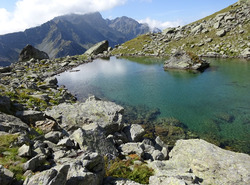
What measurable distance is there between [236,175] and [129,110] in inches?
1002

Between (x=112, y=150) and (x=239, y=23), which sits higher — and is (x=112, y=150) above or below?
below

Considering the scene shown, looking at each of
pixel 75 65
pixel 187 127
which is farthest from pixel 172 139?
pixel 75 65

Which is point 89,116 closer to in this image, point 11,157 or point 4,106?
point 4,106

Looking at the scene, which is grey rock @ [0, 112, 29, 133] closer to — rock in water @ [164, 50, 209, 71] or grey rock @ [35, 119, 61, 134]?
grey rock @ [35, 119, 61, 134]

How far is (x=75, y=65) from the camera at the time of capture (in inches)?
4038

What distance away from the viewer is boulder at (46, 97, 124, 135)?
22.0 metres

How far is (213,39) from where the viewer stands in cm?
10681

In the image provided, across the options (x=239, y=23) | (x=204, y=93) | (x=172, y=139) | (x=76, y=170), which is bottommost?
(x=172, y=139)

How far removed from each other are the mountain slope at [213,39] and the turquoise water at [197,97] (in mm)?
35061

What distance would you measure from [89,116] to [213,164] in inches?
655

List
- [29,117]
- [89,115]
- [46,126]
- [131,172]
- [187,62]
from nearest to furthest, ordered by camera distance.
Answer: [131,172] → [46,126] → [29,117] → [89,115] → [187,62]

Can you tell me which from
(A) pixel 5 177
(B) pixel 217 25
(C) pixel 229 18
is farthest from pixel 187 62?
(A) pixel 5 177

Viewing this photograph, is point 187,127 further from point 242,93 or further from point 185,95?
point 242,93

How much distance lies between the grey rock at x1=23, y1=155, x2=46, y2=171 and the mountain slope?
4029 inches
